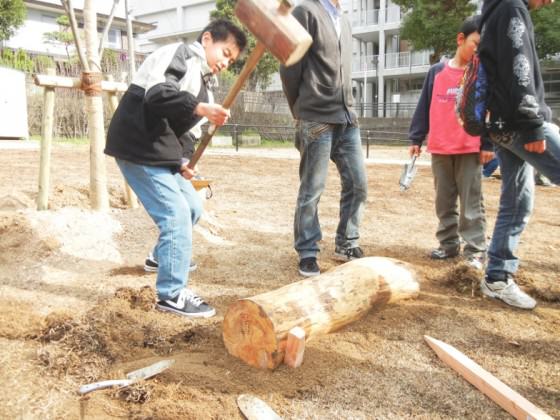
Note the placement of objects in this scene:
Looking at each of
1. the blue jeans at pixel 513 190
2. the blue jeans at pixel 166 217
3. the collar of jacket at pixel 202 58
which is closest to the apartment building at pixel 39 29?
the collar of jacket at pixel 202 58

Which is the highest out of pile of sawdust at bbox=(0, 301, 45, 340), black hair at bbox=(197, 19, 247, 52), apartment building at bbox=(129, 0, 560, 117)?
apartment building at bbox=(129, 0, 560, 117)

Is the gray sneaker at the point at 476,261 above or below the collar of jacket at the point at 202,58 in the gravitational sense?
below

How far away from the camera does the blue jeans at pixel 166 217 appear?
113 inches

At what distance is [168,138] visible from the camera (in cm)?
291

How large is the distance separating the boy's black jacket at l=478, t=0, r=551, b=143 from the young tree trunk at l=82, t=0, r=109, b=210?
133 inches

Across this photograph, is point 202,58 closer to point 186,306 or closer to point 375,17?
point 186,306

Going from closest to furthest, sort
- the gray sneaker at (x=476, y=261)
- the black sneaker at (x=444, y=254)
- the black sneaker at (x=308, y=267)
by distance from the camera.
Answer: the black sneaker at (x=308, y=267) < the gray sneaker at (x=476, y=261) < the black sneaker at (x=444, y=254)

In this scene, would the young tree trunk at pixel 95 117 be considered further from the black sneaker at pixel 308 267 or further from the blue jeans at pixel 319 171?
the black sneaker at pixel 308 267

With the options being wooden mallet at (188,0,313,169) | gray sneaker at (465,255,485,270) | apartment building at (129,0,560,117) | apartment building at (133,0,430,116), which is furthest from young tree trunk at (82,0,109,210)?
apartment building at (133,0,430,116)

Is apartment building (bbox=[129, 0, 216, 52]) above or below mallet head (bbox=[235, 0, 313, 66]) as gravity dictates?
above

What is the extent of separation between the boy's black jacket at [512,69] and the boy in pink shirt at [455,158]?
2.60 ft

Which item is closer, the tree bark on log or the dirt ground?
the dirt ground

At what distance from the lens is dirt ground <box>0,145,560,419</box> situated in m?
2.11

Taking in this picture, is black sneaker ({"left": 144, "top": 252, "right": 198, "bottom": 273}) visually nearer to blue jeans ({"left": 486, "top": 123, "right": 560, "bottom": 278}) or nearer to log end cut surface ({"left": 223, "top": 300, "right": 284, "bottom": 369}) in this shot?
log end cut surface ({"left": 223, "top": 300, "right": 284, "bottom": 369})
